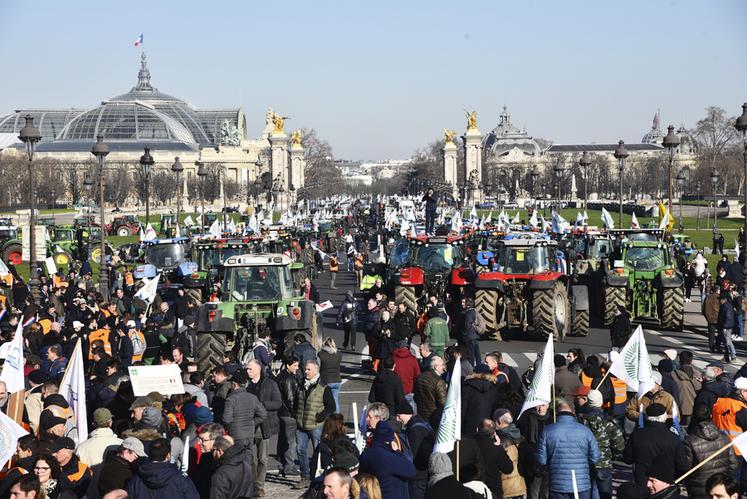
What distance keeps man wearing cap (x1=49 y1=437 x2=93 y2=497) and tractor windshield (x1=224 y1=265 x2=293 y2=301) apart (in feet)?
39.6

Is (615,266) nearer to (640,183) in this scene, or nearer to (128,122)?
(640,183)

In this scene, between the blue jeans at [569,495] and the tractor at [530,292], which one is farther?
the tractor at [530,292]

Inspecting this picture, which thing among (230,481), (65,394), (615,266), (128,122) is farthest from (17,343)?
(128,122)

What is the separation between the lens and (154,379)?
13438mm

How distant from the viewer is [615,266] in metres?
28.3

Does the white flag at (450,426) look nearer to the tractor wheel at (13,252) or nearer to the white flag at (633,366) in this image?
the white flag at (633,366)

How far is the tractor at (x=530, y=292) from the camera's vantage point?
25.8 m

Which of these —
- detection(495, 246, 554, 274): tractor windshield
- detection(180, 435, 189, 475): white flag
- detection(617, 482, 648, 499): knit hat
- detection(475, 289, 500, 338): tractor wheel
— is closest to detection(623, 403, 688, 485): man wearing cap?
detection(617, 482, 648, 499): knit hat

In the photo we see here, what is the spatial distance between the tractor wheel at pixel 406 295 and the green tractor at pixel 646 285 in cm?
406

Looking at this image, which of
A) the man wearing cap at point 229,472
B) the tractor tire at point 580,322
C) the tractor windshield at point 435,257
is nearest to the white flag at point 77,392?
the man wearing cap at point 229,472

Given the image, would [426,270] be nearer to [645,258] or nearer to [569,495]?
[645,258]

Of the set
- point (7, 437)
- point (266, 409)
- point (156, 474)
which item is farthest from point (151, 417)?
point (156, 474)

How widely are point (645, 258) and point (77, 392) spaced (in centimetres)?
1965

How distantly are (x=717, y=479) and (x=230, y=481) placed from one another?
3724 mm
